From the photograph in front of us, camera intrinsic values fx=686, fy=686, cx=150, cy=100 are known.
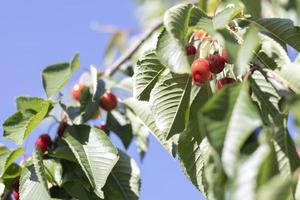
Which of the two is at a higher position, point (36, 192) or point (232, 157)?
point (232, 157)

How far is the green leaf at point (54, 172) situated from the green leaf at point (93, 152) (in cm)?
9

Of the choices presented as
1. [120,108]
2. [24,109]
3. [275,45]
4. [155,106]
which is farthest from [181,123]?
[120,108]

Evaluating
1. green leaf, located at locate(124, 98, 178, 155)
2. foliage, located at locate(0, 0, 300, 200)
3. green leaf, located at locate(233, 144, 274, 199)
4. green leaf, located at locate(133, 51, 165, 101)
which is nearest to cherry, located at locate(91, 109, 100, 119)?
foliage, located at locate(0, 0, 300, 200)

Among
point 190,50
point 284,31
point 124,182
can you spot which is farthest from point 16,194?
point 284,31

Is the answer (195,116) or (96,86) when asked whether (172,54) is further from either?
(96,86)

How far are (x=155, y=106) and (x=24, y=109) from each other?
571 millimetres

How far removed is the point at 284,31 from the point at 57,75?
3.09 ft

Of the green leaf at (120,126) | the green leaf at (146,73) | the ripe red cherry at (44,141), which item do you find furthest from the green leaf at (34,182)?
the green leaf at (120,126)

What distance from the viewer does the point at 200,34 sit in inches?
80.9

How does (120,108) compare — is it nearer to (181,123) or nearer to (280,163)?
(181,123)

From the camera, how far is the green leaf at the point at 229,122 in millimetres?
1282

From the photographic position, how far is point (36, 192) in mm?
2057

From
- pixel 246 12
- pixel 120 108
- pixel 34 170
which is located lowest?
pixel 120 108

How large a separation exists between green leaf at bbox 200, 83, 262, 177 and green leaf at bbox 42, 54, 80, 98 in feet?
3.77
